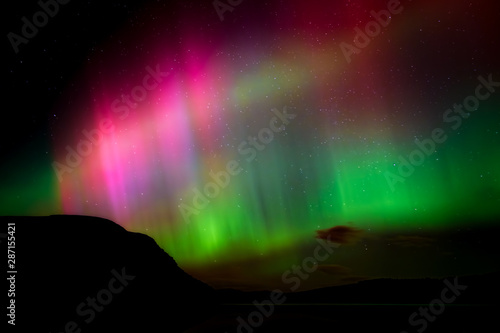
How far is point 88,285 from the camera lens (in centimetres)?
874

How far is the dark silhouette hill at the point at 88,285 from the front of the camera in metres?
7.40

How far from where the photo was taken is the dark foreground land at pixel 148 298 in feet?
19.9

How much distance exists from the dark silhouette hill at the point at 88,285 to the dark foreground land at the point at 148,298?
27 mm

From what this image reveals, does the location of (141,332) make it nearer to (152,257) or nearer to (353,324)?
(353,324)

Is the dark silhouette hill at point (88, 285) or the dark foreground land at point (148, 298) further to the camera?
the dark silhouette hill at point (88, 285)

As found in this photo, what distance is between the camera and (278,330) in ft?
18.1

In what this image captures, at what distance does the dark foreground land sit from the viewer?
6051mm

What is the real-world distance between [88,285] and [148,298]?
281 centimetres

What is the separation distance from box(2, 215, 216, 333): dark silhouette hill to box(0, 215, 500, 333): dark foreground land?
0.09 feet

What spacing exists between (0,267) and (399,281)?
1473cm

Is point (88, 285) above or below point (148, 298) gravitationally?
above

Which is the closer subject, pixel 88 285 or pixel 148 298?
pixel 88 285

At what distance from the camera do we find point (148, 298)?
10961 millimetres

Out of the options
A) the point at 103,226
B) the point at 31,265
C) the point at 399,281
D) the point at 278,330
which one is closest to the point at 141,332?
the point at 31,265
